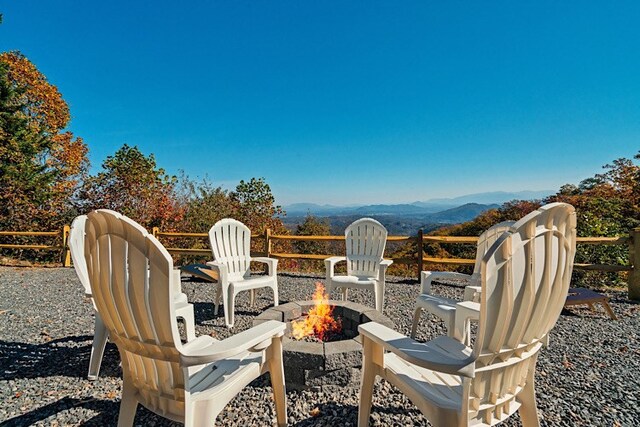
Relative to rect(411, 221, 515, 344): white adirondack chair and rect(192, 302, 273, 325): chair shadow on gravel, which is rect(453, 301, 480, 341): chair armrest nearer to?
rect(411, 221, 515, 344): white adirondack chair

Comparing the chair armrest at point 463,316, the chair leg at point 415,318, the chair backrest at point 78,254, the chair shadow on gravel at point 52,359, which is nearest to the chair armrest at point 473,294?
the chair armrest at point 463,316

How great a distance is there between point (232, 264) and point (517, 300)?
3014 millimetres

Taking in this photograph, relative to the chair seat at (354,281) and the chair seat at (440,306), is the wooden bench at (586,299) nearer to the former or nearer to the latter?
the chair seat at (440,306)

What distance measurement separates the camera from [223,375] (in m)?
1.37

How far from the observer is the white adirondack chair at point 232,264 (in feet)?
10.2

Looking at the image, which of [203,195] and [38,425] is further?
[203,195]

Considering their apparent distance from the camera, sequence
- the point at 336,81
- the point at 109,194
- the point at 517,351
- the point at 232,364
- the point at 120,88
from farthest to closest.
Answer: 1. the point at 120,88
2. the point at 336,81
3. the point at 109,194
4. the point at 232,364
5. the point at 517,351

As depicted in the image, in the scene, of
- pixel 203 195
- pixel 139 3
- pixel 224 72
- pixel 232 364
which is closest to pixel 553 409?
pixel 232 364

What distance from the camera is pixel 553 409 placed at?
182cm

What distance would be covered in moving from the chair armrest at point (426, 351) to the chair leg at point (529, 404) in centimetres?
26

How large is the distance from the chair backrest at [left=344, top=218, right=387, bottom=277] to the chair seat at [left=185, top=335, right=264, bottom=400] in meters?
2.31

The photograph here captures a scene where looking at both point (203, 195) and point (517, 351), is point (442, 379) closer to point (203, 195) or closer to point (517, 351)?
point (517, 351)

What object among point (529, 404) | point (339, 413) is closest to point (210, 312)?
point (339, 413)

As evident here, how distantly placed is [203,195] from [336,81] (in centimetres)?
616
